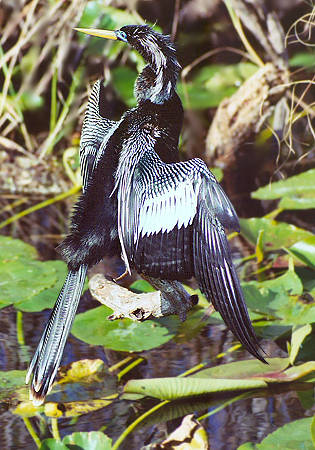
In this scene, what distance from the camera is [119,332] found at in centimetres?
198

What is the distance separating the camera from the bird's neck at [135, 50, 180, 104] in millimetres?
1214

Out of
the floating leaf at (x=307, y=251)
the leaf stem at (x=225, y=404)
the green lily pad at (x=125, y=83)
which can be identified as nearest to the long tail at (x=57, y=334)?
the leaf stem at (x=225, y=404)

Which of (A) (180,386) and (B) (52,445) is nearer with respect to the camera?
(B) (52,445)

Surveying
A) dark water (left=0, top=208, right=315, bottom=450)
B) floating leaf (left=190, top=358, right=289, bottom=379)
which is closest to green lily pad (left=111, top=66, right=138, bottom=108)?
dark water (left=0, top=208, right=315, bottom=450)

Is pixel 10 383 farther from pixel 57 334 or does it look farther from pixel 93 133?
pixel 93 133

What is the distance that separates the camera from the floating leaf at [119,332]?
6.32ft

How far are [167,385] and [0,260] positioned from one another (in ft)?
2.61

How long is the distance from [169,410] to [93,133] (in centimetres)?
74

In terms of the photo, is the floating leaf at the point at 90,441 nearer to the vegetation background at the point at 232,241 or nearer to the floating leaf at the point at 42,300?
the vegetation background at the point at 232,241

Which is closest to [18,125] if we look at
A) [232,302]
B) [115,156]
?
[115,156]

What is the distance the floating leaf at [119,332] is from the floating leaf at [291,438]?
0.43 m

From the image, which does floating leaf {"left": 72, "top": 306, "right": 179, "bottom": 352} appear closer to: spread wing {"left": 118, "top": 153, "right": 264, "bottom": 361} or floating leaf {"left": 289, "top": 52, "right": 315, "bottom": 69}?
spread wing {"left": 118, "top": 153, "right": 264, "bottom": 361}

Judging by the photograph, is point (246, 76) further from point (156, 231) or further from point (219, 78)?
point (156, 231)

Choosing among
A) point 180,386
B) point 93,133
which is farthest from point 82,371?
point 93,133
